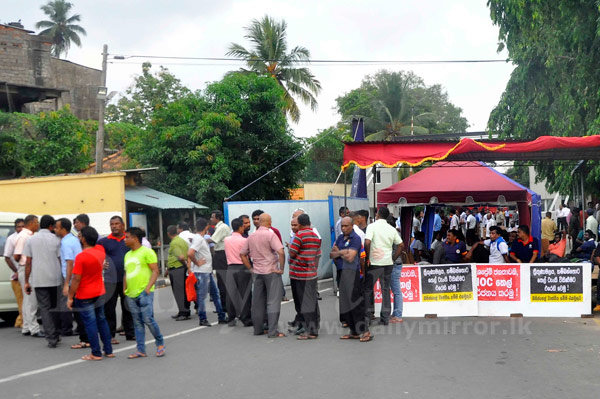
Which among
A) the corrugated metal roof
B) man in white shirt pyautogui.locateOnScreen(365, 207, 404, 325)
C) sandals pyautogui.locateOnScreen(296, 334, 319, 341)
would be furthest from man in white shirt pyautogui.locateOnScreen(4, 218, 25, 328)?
the corrugated metal roof

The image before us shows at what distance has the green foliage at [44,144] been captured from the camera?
84.4 ft

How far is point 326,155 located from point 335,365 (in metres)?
41.4

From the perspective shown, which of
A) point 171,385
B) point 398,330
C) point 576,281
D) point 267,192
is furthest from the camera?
point 267,192

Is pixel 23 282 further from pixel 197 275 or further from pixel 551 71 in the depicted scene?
pixel 551 71

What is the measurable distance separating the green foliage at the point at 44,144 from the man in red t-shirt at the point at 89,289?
1802 cm

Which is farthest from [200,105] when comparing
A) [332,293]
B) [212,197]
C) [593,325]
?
[593,325]

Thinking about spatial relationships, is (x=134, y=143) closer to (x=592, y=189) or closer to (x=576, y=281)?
(x=592, y=189)

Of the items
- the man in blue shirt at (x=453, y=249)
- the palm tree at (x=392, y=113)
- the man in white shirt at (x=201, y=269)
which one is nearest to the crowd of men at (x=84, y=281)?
the man in white shirt at (x=201, y=269)

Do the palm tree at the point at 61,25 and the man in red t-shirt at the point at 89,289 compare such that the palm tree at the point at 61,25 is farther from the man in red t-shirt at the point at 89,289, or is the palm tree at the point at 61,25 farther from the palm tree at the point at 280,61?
the man in red t-shirt at the point at 89,289

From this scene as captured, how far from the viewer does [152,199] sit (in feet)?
74.3

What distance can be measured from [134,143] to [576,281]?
21697 mm

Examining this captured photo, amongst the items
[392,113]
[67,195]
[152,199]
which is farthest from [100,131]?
[392,113]

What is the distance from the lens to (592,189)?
2647 cm

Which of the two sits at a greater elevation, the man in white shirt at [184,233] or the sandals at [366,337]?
the man in white shirt at [184,233]
